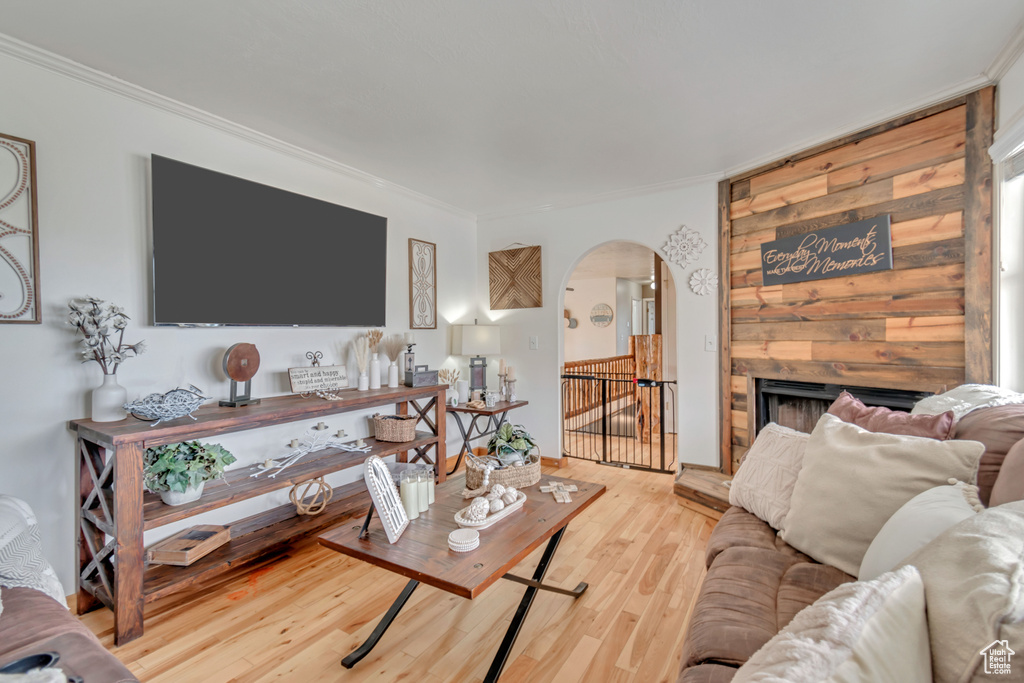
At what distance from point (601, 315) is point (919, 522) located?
325 inches

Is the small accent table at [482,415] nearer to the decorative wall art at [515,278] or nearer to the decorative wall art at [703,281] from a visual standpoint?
the decorative wall art at [515,278]

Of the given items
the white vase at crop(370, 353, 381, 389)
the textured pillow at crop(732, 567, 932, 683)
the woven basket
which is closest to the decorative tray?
the woven basket

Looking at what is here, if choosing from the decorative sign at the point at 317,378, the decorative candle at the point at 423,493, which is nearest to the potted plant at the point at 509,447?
the decorative candle at the point at 423,493

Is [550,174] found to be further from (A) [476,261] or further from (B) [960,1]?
(B) [960,1]

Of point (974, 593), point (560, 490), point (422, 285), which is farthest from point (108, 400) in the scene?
point (974, 593)

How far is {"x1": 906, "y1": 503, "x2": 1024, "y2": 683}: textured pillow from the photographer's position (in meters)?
0.62

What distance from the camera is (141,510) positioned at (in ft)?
6.20

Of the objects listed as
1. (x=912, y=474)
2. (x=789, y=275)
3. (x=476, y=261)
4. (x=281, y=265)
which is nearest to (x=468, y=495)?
(x=912, y=474)

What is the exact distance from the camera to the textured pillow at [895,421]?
4.93 ft

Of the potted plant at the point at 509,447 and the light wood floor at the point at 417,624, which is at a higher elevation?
the potted plant at the point at 509,447

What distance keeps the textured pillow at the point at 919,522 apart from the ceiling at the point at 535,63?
177cm

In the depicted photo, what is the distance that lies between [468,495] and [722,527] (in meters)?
1.06

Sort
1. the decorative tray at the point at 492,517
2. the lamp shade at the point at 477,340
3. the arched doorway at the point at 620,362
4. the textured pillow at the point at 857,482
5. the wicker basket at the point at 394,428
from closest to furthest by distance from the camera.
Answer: the textured pillow at the point at 857,482
the decorative tray at the point at 492,517
the wicker basket at the point at 394,428
the lamp shade at the point at 477,340
the arched doorway at the point at 620,362

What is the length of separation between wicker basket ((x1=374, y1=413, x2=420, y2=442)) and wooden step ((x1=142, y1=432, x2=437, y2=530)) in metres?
0.04
